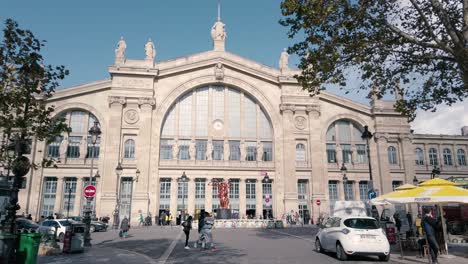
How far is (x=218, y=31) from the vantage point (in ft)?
160

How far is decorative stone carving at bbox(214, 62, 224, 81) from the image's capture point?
1806 inches

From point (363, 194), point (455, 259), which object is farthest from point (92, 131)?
point (363, 194)

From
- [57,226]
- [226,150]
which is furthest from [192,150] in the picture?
[57,226]

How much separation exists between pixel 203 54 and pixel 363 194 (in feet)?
93.3

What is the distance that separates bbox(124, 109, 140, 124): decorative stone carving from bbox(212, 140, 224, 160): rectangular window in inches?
395


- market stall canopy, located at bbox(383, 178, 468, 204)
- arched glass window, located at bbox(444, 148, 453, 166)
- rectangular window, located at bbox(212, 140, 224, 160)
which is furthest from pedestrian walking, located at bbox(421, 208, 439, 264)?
arched glass window, located at bbox(444, 148, 453, 166)

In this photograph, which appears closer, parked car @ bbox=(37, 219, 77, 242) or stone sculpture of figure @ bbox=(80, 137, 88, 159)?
parked car @ bbox=(37, 219, 77, 242)

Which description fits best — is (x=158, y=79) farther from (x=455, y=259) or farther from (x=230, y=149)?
(x=455, y=259)

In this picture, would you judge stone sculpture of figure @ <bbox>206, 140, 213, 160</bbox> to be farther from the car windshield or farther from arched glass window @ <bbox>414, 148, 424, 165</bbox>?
the car windshield

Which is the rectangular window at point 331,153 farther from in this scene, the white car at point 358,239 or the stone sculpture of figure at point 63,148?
the white car at point 358,239

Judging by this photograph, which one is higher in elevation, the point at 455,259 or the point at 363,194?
the point at 363,194

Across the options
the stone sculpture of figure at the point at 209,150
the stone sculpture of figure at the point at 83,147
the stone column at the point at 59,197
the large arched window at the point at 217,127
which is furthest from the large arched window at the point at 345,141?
the stone column at the point at 59,197

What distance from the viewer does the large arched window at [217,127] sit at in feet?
146

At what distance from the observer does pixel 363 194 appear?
47062mm
